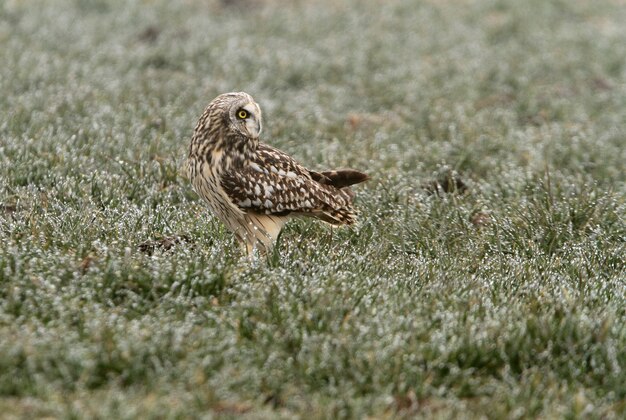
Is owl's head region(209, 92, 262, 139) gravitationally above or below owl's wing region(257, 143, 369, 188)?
above

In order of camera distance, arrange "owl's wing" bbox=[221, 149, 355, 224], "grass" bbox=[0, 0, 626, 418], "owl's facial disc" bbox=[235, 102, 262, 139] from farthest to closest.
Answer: "owl's facial disc" bbox=[235, 102, 262, 139] → "owl's wing" bbox=[221, 149, 355, 224] → "grass" bbox=[0, 0, 626, 418]

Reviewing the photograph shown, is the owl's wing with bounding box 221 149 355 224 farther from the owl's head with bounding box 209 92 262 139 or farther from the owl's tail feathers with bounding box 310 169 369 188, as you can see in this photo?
the owl's head with bounding box 209 92 262 139

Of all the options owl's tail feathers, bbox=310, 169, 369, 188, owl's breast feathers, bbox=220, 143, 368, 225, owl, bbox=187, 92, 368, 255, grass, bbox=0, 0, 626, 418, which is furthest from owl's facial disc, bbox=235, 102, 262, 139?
grass, bbox=0, 0, 626, 418

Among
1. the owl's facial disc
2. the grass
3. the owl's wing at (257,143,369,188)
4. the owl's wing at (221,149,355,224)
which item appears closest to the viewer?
the grass

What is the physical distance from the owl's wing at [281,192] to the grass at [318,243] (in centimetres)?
28

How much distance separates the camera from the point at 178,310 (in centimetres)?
550

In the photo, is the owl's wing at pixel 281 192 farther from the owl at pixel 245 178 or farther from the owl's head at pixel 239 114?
the owl's head at pixel 239 114

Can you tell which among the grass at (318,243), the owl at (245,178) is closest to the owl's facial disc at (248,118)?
the owl at (245,178)

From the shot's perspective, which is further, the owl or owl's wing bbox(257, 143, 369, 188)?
owl's wing bbox(257, 143, 369, 188)

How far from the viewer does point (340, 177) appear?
729 centimetres

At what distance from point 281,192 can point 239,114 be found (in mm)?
590

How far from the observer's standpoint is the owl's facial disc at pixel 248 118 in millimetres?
6742

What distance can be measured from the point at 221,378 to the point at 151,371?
0.34 metres

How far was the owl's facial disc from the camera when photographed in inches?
265
